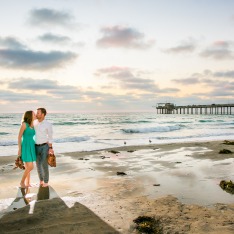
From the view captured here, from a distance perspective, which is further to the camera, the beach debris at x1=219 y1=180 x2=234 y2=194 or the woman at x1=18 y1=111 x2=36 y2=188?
the woman at x1=18 y1=111 x2=36 y2=188

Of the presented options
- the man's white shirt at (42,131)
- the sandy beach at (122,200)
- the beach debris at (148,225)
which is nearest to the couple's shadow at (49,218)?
the sandy beach at (122,200)

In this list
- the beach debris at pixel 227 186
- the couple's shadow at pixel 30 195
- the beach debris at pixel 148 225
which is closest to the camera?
the beach debris at pixel 148 225

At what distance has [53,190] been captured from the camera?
6.66 m

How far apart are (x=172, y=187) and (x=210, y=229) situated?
2563 mm

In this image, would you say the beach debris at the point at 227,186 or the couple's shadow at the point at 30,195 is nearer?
the couple's shadow at the point at 30,195

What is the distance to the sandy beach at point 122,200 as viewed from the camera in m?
4.39

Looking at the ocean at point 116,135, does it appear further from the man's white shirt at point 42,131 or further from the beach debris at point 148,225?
the beach debris at point 148,225

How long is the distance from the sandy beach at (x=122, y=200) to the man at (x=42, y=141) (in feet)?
1.59

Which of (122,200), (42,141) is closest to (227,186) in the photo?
(122,200)

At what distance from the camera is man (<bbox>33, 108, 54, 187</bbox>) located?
682cm

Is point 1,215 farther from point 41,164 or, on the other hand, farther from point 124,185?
point 124,185

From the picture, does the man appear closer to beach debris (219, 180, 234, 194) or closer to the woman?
the woman

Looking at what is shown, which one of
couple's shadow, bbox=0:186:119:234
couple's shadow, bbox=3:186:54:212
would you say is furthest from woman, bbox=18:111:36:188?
couple's shadow, bbox=0:186:119:234

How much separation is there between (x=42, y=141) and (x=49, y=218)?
2.53 metres
